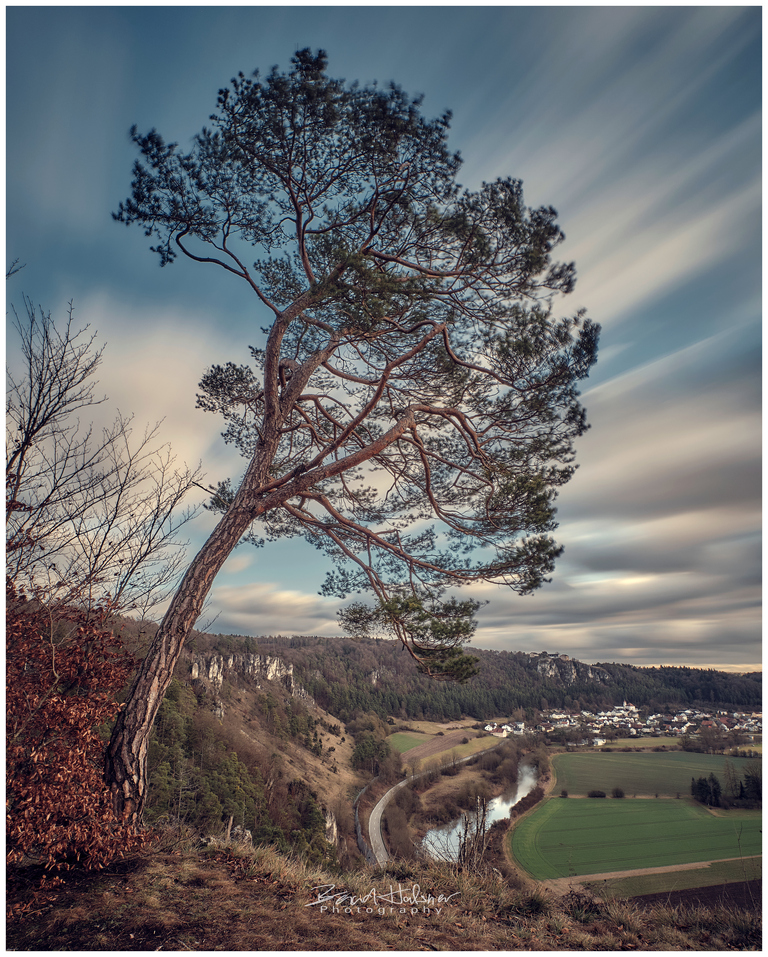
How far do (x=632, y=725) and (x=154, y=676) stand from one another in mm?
26310

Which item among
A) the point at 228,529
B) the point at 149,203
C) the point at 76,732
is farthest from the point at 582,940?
the point at 149,203

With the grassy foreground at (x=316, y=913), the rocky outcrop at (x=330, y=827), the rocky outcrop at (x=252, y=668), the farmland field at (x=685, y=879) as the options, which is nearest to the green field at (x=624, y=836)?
the farmland field at (x=685, y=879)

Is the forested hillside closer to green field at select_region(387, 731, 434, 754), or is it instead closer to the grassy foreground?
the grassy foreground

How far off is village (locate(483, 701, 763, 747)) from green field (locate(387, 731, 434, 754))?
6.31 m

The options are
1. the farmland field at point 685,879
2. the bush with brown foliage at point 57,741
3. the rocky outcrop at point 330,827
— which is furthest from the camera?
the rocky outcrop at point 330,827

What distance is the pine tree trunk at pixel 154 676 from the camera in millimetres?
3969

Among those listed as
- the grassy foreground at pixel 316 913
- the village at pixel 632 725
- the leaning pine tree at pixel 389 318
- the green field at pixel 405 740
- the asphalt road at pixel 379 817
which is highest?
the leaning pine tree at pixel 389 318

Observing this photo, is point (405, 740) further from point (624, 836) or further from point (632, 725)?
point (632, 725)

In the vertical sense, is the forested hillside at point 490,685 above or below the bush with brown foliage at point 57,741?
below

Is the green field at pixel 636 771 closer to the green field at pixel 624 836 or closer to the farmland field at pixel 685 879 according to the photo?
the green field at pixel 624 836

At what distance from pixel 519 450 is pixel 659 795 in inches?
1220

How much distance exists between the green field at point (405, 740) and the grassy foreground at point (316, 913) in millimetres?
37972

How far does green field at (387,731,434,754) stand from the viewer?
3802cm

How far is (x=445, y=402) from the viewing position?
6.23 m
